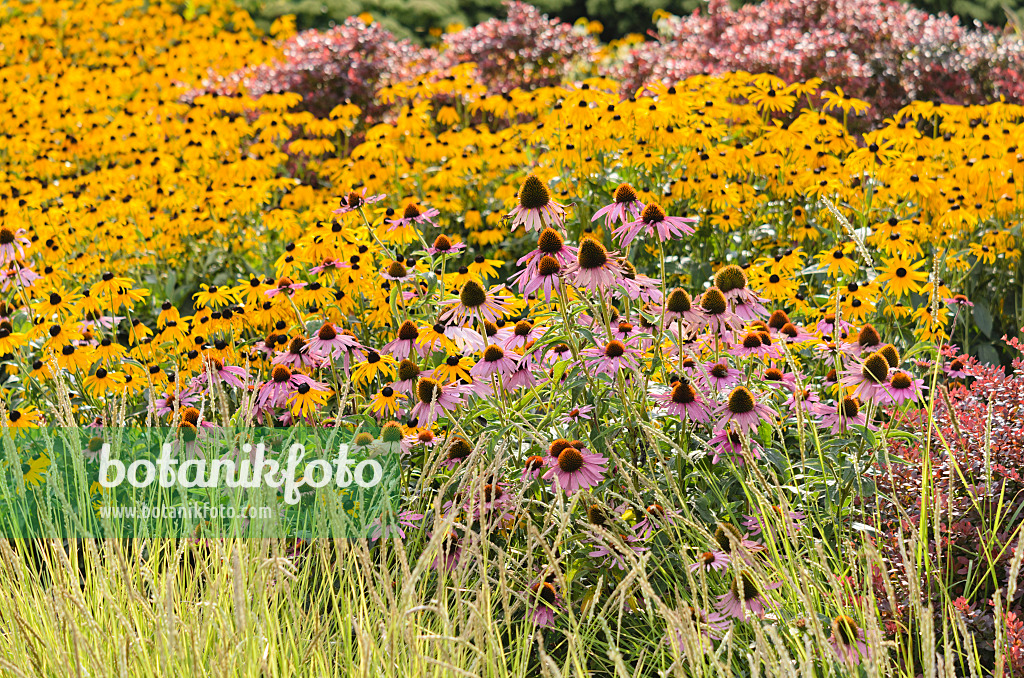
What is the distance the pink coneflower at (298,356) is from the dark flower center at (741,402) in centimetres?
136

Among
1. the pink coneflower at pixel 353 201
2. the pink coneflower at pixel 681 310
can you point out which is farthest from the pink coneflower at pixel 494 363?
the pink coneflower at pixel 353 201

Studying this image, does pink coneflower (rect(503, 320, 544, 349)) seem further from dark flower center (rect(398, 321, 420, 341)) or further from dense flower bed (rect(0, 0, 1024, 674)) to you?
dark flower center (rect(398, 321, 420, 341))

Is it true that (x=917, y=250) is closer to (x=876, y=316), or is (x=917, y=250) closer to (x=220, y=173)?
(x=876, y=316)

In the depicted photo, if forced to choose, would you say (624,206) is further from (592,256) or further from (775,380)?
(775,380)

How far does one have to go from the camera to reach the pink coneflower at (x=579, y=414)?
2852 mm

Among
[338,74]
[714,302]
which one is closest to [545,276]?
[714,302]

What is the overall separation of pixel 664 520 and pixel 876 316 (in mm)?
2169

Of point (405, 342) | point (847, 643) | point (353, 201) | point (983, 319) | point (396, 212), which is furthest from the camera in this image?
point (396, 212)

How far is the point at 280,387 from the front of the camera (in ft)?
10.6

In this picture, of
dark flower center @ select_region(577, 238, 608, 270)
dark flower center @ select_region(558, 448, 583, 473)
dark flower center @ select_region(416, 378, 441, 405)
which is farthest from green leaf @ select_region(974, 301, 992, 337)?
dark flower center @ select_region(416, 378, 441, 405)

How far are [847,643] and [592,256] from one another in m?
1.16

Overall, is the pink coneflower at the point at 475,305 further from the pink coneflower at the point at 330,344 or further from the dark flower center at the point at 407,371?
the pink coneflower at the point at 330,344

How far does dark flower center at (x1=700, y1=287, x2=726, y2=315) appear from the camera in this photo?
8.79 ft

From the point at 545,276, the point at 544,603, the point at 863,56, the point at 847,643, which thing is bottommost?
the point at 544,603
